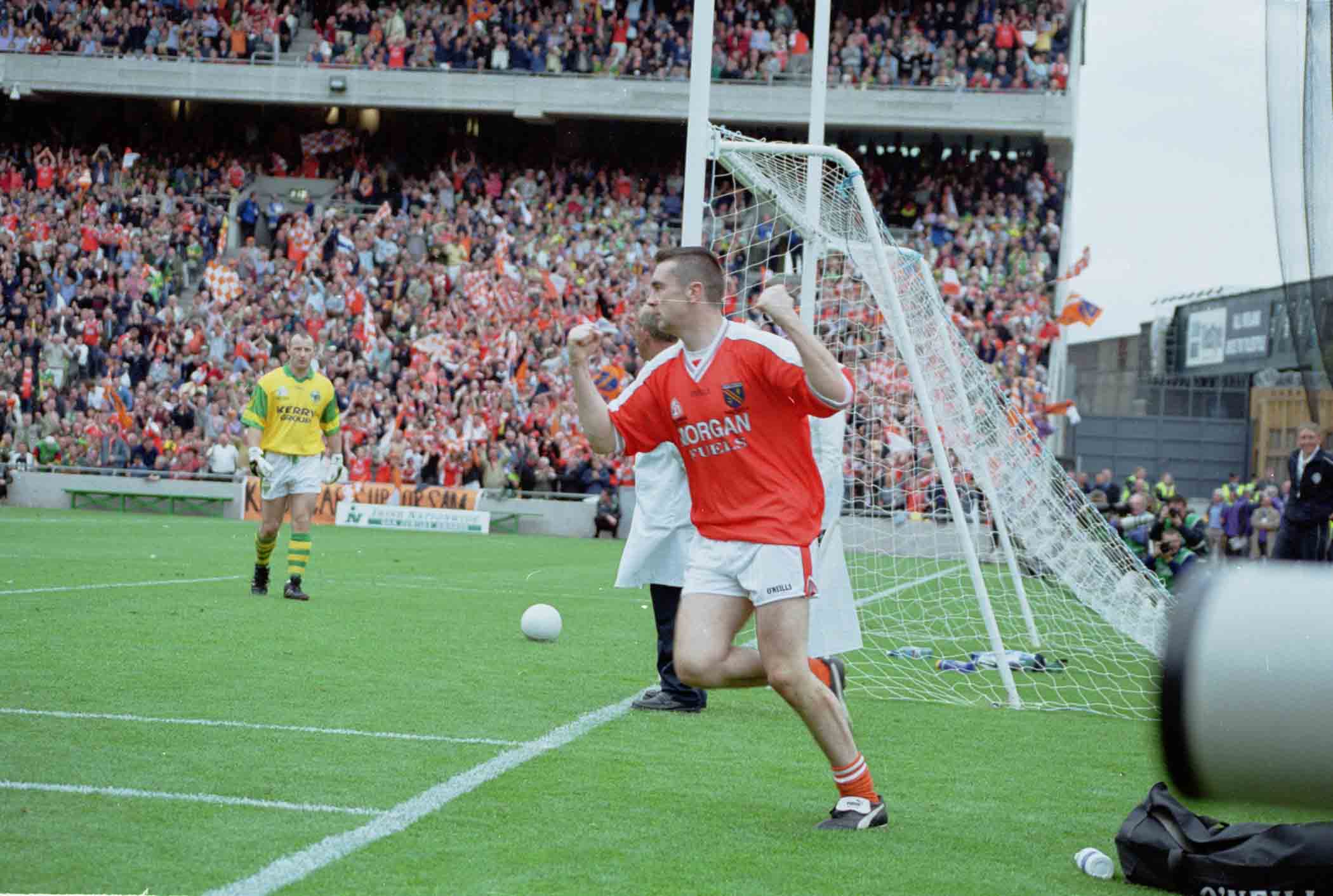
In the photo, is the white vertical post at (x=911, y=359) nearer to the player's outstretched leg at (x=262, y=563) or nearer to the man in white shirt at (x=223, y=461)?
the player's outstretched leg at (x=262, y=563)

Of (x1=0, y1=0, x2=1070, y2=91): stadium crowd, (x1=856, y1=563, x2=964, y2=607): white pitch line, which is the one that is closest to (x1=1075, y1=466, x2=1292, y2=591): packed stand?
(x1=856, y1=563, x2=964, y2=607): white pitch line

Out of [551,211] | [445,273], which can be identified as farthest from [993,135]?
[445,273]

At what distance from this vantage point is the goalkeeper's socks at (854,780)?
487cm

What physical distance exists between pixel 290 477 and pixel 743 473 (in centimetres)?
748

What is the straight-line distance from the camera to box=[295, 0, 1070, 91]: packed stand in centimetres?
3434

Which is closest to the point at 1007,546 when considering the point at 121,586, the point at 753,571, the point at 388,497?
the point at 753,571

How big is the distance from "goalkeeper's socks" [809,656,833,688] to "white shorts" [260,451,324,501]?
660 centimetres

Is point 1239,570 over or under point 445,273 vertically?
under

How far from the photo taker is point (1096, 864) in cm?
438

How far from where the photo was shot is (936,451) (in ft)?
26.5

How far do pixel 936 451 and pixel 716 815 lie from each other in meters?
3.58

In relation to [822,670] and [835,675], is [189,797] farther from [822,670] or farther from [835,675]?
[835,675]

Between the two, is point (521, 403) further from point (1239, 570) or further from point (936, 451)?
point (1239, 570)

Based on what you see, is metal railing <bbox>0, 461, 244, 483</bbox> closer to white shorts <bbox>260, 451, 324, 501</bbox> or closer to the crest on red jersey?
white shorts <bbox>260, 451, 324, 501</bbox>
